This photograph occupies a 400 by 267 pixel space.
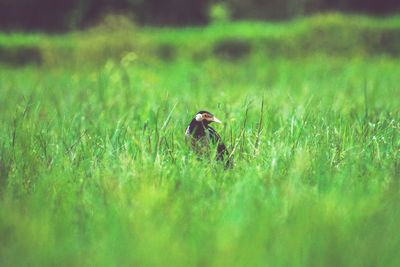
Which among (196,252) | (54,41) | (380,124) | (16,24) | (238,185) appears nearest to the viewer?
(196,252)

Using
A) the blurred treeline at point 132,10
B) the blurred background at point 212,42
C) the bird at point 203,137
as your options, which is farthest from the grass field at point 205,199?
the blurred treeline at point 132,10

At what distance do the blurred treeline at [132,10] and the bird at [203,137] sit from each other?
8.53m

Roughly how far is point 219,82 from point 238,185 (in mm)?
4106

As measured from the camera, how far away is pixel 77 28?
1116cm

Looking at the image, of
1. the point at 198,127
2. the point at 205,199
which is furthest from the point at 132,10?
the point at 205,199

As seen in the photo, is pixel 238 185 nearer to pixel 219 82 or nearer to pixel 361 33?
pixel 219 82

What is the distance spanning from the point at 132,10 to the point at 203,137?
9780mm

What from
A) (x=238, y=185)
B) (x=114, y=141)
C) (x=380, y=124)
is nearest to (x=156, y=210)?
(x=238, y=185)

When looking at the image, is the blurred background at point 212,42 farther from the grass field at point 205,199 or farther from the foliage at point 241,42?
the grass field at point 205,199

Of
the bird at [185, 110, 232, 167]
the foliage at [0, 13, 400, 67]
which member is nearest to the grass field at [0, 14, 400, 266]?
the bird at [185, 110, 232, 167]

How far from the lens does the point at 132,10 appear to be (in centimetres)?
1147

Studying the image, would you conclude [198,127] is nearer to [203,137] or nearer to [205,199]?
[203,137]

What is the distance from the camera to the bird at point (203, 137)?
2.11m

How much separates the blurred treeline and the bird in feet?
28.0
